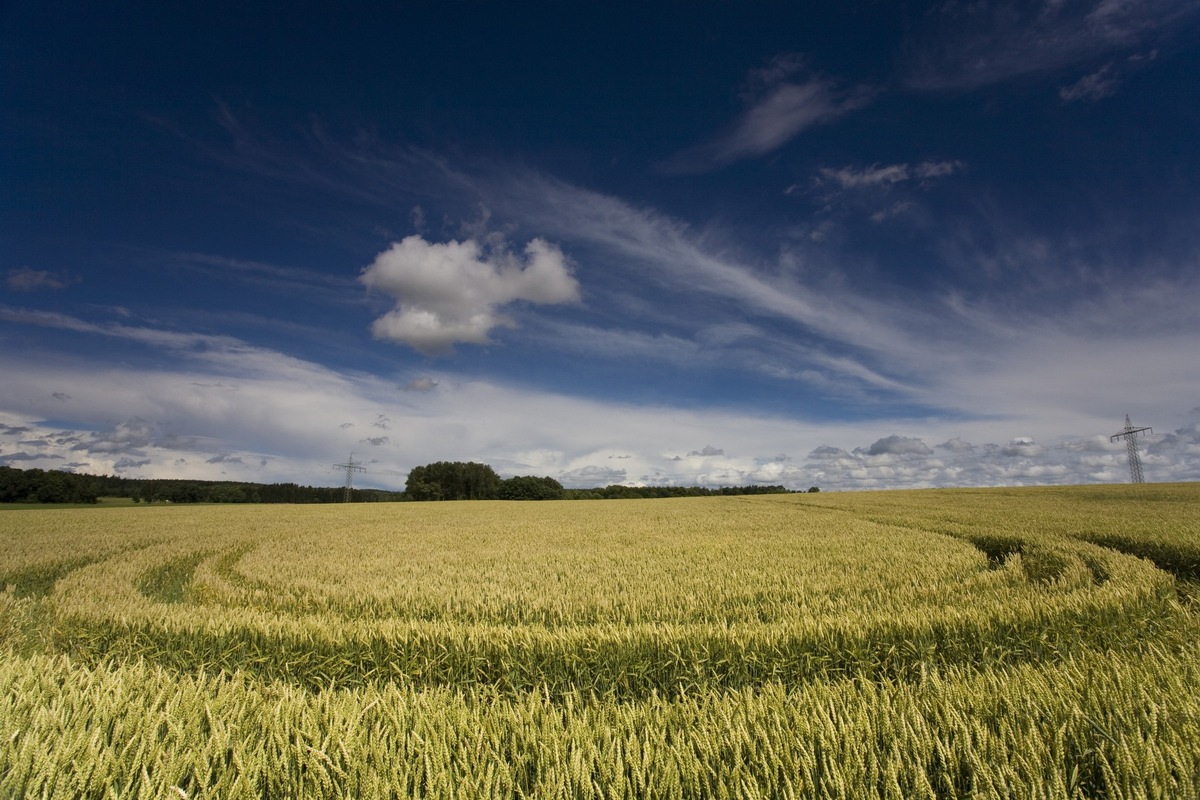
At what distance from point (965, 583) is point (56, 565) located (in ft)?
73.6

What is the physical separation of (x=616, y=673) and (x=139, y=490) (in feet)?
409

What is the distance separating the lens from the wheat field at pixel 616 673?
8.11 ft

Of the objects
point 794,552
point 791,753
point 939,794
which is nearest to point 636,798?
point 791,753

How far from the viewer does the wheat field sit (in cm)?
247

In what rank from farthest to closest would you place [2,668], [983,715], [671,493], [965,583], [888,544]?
1. [671,493]
2. [888,544]
3. [965,583]
4. [2,668]
5. [983,715]

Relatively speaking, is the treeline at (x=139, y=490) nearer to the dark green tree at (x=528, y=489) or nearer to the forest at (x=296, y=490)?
the forest at (x=296, y=490)

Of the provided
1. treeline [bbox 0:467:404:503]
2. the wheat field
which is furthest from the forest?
the wheat field

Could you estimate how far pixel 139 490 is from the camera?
95.1 meters

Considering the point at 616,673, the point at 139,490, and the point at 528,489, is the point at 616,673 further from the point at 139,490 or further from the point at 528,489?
the point at 139,490

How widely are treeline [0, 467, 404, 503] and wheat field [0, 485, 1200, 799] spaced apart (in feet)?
292

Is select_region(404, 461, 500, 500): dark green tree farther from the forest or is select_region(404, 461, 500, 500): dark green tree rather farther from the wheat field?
the wheat field

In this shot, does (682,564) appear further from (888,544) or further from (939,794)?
(939,794)

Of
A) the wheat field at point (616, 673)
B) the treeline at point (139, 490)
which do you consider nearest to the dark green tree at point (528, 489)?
the treeline at point (139, 490)

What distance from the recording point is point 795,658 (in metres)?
5.68
